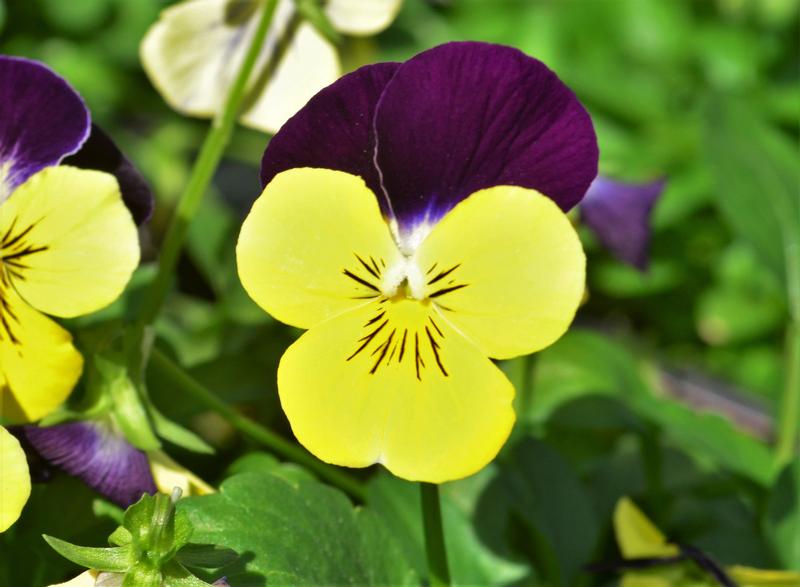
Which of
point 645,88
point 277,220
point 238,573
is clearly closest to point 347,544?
point 238,573

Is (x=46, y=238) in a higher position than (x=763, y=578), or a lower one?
higher

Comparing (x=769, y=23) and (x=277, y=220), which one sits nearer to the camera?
(x=277, y=220)

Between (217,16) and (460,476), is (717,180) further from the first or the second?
(460,476)

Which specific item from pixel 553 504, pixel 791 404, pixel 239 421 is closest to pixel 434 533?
pixel 239 421

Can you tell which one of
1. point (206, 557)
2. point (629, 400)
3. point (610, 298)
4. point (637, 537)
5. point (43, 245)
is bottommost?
point (610, 298)

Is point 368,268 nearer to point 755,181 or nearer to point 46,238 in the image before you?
point 46,238

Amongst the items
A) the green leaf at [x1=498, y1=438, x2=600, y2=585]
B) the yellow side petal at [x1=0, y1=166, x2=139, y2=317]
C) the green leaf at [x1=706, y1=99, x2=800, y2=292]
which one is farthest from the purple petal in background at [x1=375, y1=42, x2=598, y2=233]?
the green leaf at [x1=706, y1=99, x2=800, y2=292]

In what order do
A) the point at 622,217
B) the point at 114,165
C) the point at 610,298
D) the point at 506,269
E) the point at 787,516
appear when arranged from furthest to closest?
the point at 610,298 → the point at 622,217 → the point at 787,516 → the point at 114,165 → the point at 506,269
